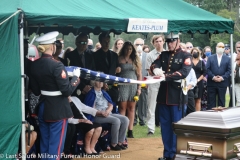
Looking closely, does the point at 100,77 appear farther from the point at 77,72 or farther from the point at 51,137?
the point at 51,137

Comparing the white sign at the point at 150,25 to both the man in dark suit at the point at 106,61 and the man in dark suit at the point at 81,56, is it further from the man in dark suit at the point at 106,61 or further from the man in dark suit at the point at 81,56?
the man in dark suit at the point at 106,61

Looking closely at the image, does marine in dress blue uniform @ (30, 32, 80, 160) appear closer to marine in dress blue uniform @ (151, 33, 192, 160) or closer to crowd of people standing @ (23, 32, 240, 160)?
crowd of people standing @ (23, 32, 240, 160)

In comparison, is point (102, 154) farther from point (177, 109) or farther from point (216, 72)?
point (216, 72)

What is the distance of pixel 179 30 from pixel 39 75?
2280 millimetres

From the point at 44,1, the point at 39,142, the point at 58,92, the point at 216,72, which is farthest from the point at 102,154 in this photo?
the point at 216,72

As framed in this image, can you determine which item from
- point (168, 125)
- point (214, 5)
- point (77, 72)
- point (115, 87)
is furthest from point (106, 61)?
point (214, 5)

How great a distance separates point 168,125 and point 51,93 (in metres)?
2.15

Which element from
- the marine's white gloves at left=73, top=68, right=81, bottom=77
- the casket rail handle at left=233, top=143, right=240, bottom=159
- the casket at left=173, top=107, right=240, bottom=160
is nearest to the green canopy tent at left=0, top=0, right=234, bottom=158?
the marine's white gloves at left=73, top=68, right=81, bottom=77

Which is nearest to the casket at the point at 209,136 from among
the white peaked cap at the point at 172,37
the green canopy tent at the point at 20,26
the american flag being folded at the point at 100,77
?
the green canopy tent at the point at 20,26

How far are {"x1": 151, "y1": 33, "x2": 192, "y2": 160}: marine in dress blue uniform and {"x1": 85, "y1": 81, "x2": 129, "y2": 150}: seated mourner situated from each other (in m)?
1.03

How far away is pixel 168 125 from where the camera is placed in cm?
795

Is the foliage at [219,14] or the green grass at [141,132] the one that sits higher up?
the foliage at [219,14]

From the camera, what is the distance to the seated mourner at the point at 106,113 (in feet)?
28.0

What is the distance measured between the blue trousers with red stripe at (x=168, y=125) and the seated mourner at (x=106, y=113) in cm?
103
